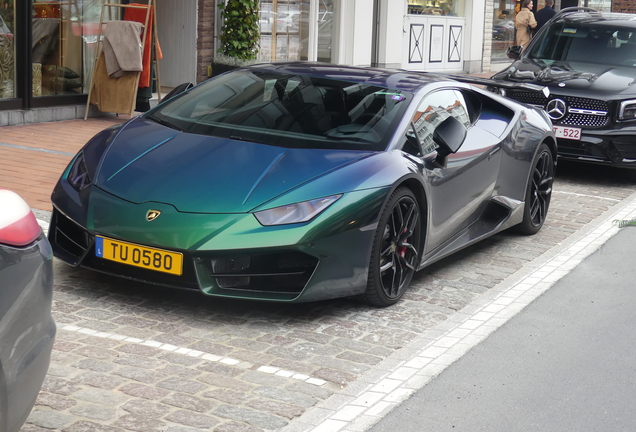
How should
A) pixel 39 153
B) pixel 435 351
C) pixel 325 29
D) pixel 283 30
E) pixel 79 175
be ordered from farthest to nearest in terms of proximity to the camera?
pixel 325 29 < pixel 283 30 < pixel 39 153 < pixel 79 175 < pixel 435 351

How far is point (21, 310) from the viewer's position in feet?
9.08

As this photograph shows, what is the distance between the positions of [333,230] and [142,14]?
836 centimetres

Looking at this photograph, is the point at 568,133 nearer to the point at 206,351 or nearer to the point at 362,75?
the point at 362,75

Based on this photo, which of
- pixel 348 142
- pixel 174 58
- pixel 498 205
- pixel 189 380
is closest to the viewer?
pixel 189 380

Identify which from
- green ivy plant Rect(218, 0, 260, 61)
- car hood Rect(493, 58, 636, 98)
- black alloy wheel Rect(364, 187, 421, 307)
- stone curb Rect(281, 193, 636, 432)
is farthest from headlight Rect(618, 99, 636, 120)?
green ivy plant Rect(218, 0, 260, 61)

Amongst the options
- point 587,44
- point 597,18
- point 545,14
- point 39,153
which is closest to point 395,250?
point 39,153

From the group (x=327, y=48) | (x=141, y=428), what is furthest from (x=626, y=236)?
(x=327, y=48)

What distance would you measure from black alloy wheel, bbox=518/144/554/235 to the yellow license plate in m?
3.55

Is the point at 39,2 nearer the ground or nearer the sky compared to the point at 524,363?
nearer the sky

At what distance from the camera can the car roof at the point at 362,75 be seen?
6.02m

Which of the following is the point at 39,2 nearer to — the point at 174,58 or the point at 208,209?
the point at 174,58

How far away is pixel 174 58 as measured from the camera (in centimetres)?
1516

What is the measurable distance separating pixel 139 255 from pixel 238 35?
9776 millimetres

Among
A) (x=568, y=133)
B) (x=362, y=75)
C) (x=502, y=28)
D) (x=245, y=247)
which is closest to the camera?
(x=245, y=247)
